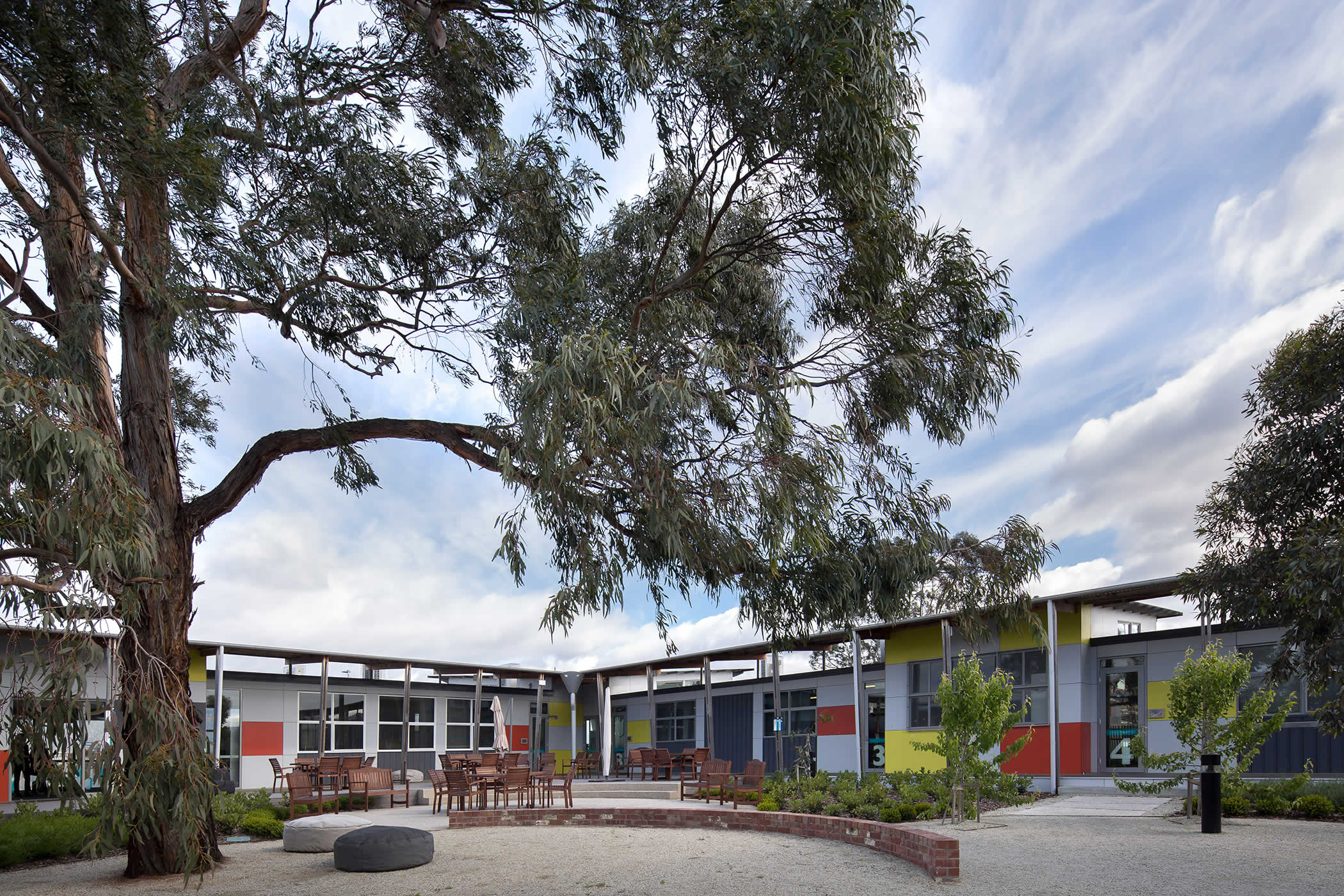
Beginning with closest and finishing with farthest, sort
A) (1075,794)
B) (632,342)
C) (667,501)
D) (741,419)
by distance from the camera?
(667,501), (741,419), (632,342), (1075,794)

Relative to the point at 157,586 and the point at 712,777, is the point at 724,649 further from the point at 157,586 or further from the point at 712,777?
the point at 157,586

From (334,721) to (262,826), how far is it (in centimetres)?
1314

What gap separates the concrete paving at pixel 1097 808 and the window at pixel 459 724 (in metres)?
17.9

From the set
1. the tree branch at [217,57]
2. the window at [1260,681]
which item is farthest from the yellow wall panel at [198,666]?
the window at [1260,681]

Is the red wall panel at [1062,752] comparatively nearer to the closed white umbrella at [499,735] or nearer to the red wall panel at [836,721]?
the red wall panel at [836,721]

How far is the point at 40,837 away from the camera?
11594mm

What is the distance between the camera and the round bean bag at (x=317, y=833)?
11383 millimetres

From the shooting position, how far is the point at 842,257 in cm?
927

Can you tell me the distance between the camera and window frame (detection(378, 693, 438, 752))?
27.1 metres

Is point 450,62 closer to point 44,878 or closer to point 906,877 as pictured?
point 906,877

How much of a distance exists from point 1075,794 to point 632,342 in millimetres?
12408

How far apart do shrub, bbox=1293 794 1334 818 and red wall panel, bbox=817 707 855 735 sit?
11532 mm

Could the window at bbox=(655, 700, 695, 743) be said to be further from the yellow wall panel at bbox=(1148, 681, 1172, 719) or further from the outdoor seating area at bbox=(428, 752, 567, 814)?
the yellow wall panel at bbox=(1148, 681, 1172, 719)

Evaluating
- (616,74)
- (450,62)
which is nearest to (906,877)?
(616,74)
